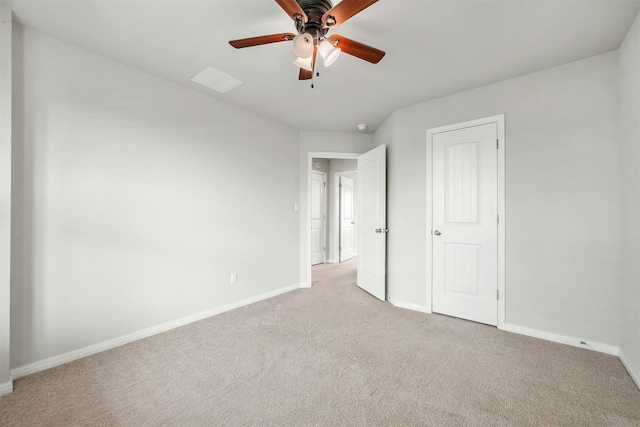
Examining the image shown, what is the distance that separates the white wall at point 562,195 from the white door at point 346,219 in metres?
3.61

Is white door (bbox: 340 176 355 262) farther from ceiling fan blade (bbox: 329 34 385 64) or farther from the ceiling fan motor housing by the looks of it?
the ceiling fan motor housing

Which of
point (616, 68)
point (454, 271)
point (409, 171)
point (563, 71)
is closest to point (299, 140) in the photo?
point (409, 171)

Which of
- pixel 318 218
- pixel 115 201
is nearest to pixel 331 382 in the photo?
pixel 115 201

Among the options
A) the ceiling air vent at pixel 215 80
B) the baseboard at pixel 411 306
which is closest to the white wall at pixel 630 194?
the baseboard at pixel 411 306

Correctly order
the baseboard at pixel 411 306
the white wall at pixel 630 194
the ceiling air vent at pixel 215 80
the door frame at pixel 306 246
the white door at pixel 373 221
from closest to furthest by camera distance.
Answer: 1. the white wall at pixel 630 194
2. the ceiling air vent at pixel 215 80
3. the baseboard at pixel 411 306
4. the white door at pixel 373 221
5. the door frame at pixel 306 246

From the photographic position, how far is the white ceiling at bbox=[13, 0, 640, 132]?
174 centimetres

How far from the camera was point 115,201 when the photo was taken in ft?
7.68

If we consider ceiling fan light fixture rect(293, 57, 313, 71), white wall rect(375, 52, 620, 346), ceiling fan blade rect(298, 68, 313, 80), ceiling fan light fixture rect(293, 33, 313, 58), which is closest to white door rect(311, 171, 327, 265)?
white wall rect(375, 52, 620, 346)

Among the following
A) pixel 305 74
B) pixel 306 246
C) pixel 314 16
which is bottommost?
pixel 306 246

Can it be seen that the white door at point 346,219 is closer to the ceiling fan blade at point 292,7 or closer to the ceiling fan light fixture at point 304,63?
the ceiling fan light fixture at point 304,63

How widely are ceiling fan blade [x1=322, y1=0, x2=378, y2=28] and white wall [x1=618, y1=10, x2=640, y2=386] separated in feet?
6.39

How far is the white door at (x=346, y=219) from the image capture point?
6.33m

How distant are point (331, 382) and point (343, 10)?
223 cm

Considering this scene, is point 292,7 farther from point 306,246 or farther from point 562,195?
point 306,246
